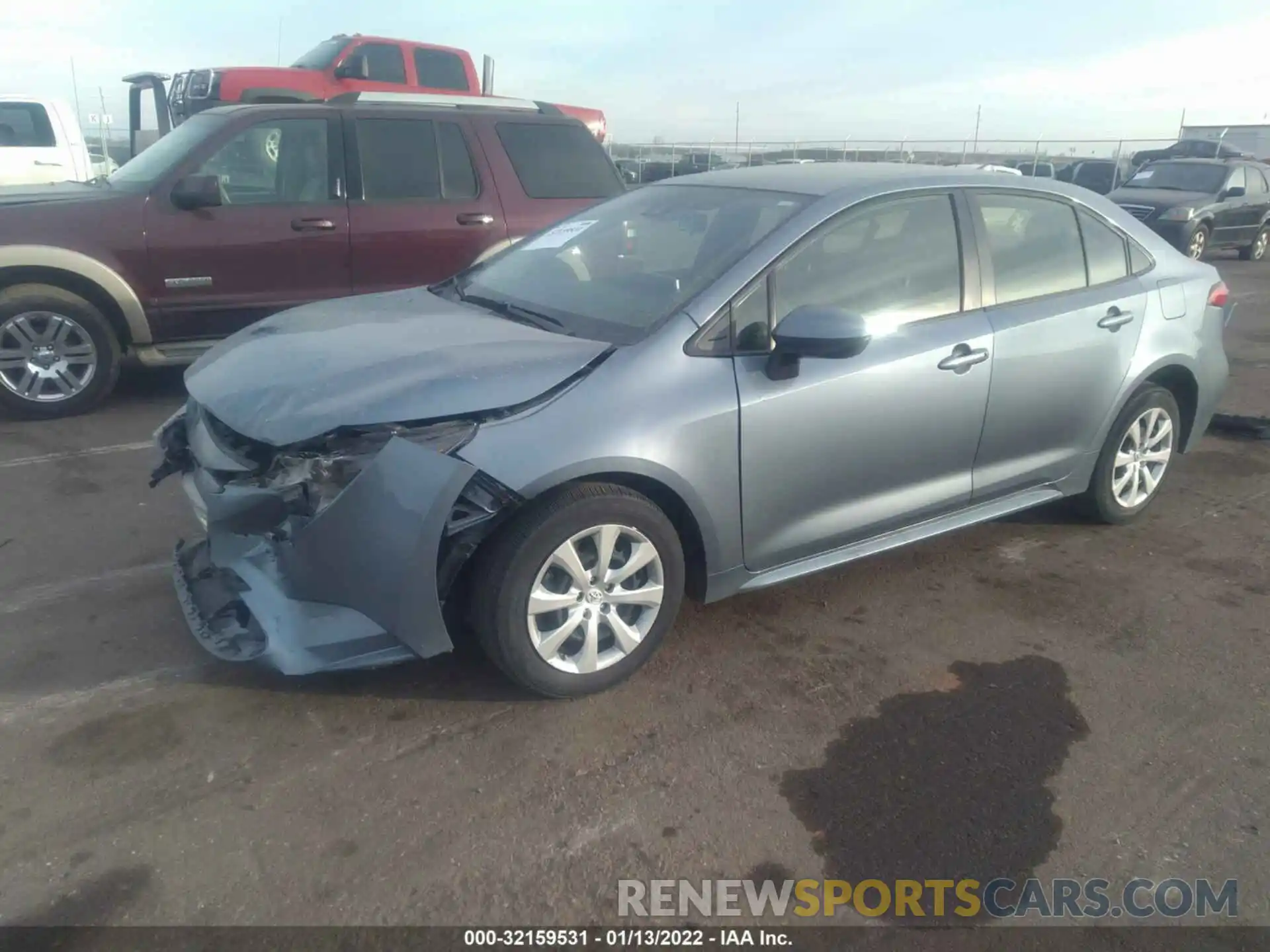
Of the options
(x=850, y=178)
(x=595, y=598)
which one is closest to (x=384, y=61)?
(x=850, y=178)

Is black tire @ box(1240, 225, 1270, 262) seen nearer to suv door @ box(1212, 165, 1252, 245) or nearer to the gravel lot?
suv door @ box(1212, 165, 1252, 245)

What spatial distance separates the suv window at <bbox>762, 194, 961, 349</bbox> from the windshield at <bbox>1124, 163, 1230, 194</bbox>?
15.1m

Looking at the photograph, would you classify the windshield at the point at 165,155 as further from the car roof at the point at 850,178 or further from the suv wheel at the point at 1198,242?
the suv wheel at the point at 1198,242

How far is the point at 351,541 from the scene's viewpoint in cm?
287

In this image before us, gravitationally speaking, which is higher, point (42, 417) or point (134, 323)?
point (134, 323)

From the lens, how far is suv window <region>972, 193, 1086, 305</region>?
4082 mm

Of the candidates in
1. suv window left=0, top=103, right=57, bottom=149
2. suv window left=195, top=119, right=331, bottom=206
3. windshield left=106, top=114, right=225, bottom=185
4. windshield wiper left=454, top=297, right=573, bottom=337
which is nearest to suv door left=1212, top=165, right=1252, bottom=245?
suv window left=195, top=119, right=331, bottom=206

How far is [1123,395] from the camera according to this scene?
447 cm

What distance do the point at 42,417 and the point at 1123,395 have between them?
6033 mm

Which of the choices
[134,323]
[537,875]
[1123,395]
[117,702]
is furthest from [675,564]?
[134,323]

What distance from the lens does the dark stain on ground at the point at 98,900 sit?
232cm

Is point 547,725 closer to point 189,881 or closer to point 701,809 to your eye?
point 701,809

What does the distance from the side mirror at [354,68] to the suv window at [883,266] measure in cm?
1159

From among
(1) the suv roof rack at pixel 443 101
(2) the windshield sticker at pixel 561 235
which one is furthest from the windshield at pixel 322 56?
(2) the windshield sticker at pixel 561 235
